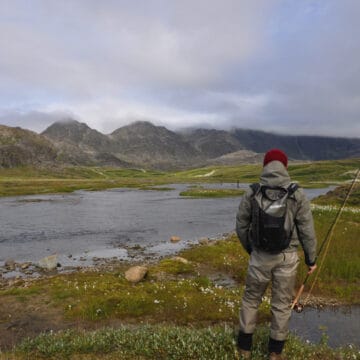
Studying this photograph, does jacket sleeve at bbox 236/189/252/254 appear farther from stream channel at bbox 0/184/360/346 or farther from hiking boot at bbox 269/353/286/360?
stream channel at bbox 0/184/360/346

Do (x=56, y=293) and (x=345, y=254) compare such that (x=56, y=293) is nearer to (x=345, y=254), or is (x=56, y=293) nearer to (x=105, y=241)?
(x=345, y=254)

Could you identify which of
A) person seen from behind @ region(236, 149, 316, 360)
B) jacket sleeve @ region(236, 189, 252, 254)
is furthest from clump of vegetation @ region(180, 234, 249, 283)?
jacket sleeve @ region(236, 189, 252, 254)

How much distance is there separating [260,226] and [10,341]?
10981 millimetres

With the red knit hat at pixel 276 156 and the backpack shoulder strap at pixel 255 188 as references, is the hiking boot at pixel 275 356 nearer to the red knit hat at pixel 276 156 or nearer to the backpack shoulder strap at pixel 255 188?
the backpack shoulder strap at pixel 255 188

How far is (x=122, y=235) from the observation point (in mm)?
44875

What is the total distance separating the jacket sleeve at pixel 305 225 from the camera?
8758mm

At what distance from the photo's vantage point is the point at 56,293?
64.4ft

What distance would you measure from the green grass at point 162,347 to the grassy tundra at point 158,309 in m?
0.03

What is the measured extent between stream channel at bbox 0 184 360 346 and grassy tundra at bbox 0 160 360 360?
2429mm

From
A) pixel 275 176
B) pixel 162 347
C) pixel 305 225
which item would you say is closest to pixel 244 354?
pixel 162 347

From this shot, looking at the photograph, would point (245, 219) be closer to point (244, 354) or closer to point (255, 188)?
point (255, 188)

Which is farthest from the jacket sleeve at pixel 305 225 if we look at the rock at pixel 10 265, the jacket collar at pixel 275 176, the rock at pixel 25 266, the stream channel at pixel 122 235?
the rock at pixel 10 265

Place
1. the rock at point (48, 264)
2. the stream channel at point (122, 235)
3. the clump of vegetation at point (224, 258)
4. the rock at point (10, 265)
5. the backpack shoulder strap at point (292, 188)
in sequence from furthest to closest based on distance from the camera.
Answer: the rock at point (10, 265)
the rock at point (48, 264)
the clump of vegetation at point (224, 258)
the stream channel at point (122, 235)
the backpack shoulder strap at point (292, 188)

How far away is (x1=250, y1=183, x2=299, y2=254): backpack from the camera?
8531 mm
